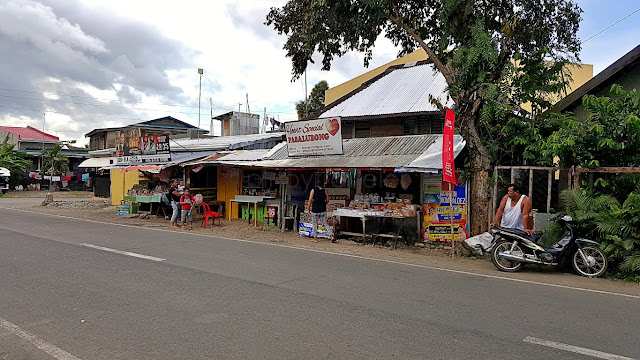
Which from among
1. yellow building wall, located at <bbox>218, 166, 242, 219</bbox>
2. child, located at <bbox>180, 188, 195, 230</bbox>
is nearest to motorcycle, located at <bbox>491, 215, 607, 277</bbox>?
child, located at <bbox>180, 188, 195, 230</bbox>

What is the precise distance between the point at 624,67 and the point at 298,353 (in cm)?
1166

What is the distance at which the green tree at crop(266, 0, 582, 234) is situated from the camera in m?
10.6

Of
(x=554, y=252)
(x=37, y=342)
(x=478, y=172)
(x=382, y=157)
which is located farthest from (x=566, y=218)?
(x=37, y=342)

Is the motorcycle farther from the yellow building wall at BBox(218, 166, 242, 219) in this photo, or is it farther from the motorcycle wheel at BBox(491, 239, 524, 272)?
the yellow building wall at BBox(218, 166, 242, 219)

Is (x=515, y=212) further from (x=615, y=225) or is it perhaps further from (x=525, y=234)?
(x=615, y=225)

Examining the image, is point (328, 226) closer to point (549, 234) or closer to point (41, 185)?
point (549, 234)

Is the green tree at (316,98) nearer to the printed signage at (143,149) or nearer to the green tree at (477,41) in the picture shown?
the printed signage at (143,149)

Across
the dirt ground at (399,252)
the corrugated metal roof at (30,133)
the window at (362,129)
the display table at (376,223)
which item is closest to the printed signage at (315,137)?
the display table at (376,223)

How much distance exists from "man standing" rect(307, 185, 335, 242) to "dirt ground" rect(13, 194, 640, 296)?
43 cm

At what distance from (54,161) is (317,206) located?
136 feet

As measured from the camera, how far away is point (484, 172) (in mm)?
10938

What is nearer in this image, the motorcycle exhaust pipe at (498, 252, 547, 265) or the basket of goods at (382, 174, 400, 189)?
the motorcycle exhaust pipe at (498, 252, 547, 265)

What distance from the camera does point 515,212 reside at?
9.37 m

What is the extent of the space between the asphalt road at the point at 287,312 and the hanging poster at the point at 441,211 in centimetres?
317
